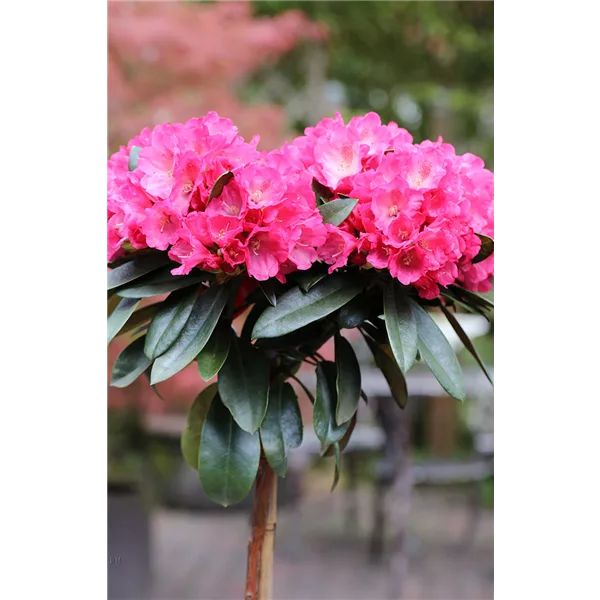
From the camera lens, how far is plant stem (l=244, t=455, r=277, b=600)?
2.25ft

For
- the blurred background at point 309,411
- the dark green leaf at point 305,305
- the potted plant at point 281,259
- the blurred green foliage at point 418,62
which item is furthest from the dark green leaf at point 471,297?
the blurred green foliage at point 418,62

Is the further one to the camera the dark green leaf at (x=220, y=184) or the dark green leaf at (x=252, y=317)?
the dark green leaf at (x=252, y=317)

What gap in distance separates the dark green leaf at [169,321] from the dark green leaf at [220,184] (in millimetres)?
93

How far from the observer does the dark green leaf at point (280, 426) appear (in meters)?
0.62

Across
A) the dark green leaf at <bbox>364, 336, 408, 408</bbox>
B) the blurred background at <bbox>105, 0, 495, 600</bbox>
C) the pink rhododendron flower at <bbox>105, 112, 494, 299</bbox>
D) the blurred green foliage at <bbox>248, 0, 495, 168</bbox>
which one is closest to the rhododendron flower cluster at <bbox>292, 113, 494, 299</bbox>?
the pink rhododendron flower at <bbox>105, 112, 494, 299</bbox>

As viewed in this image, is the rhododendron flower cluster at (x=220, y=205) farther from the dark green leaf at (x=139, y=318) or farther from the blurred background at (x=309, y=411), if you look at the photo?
the blurred background at (x=309, y=411)

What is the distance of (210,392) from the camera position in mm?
706

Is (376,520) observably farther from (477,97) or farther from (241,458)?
(241,458)

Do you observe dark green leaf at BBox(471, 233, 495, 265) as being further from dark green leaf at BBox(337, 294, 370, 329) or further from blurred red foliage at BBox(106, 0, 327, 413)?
blurred red foliage at BBox(106, 0, 327, 413)

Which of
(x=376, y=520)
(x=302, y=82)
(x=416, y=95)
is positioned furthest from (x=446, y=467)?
(x=302, y=82)

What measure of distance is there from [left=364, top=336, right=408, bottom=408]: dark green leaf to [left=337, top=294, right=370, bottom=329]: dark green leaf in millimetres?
66

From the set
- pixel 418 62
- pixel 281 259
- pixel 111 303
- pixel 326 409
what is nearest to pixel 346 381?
pixel 326 409

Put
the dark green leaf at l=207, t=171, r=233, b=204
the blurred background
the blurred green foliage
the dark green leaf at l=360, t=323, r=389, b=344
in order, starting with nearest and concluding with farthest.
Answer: the dark green leaf at l=207, t=171, r=233, b=204
the dark green leaf at l=360, t=323, r=389, b=344
the blurred background
the blurred green foliage

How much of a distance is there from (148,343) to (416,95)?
2908 mm
